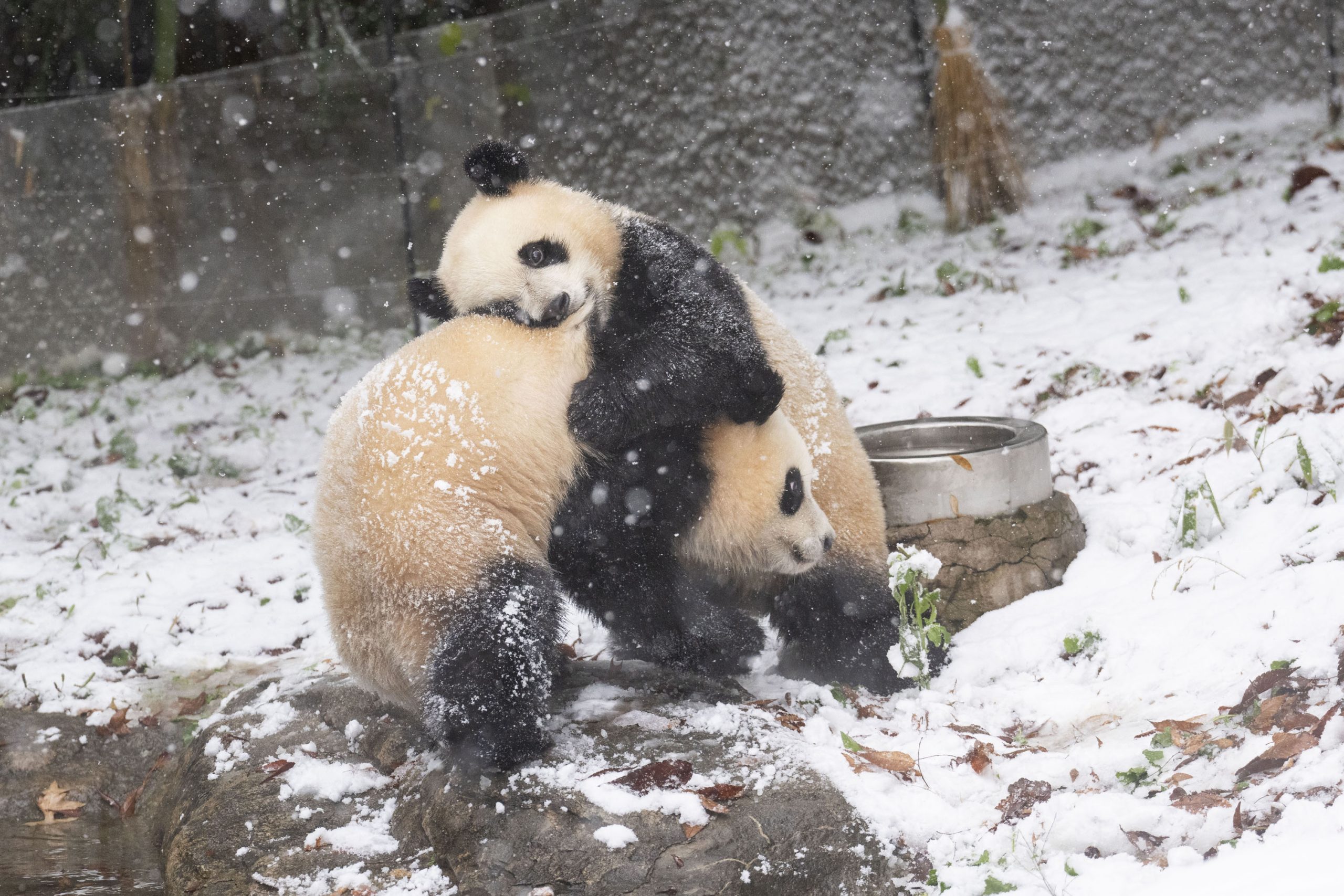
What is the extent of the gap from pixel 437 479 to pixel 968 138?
5687 mm

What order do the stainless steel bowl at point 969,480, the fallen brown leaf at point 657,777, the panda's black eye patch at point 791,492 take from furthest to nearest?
1. the stainless steel bowl at point 969,480
2. the panda's black eye patch at point 791,492
3. the fallen brown leaf at point 657,777

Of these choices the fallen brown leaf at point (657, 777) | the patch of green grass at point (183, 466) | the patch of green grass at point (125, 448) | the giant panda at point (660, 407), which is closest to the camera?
the fallen brown leaf at point (657, 777)

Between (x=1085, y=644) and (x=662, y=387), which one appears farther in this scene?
(x=1085, y=644)

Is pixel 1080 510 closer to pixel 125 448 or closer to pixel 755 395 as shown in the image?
pixel 755 395

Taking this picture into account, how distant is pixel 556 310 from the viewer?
293cm

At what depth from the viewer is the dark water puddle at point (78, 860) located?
292 centimetres

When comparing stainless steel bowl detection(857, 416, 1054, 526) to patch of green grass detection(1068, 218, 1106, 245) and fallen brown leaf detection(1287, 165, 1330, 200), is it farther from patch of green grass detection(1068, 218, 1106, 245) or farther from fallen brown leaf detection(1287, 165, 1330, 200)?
fallen brown leaf detection(1287, 165, 1330, 200)

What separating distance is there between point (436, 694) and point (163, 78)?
6.40 m

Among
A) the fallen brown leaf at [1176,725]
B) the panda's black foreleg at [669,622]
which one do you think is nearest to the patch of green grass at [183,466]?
the panda's black foreleg at [669,622]

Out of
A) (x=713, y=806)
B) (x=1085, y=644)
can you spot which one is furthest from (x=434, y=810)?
(x=1085, y=644)

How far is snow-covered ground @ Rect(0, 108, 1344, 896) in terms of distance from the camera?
7.88 feet

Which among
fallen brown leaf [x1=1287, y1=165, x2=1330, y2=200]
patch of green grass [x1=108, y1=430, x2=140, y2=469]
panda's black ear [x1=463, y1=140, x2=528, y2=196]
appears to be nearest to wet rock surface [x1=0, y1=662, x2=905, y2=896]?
panda's black ear [x1=463, y1=140, x2=528, y2=196]

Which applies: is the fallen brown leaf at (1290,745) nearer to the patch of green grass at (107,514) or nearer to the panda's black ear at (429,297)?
the panda's black ear at (429,297)

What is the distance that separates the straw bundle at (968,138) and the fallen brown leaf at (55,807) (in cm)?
607
